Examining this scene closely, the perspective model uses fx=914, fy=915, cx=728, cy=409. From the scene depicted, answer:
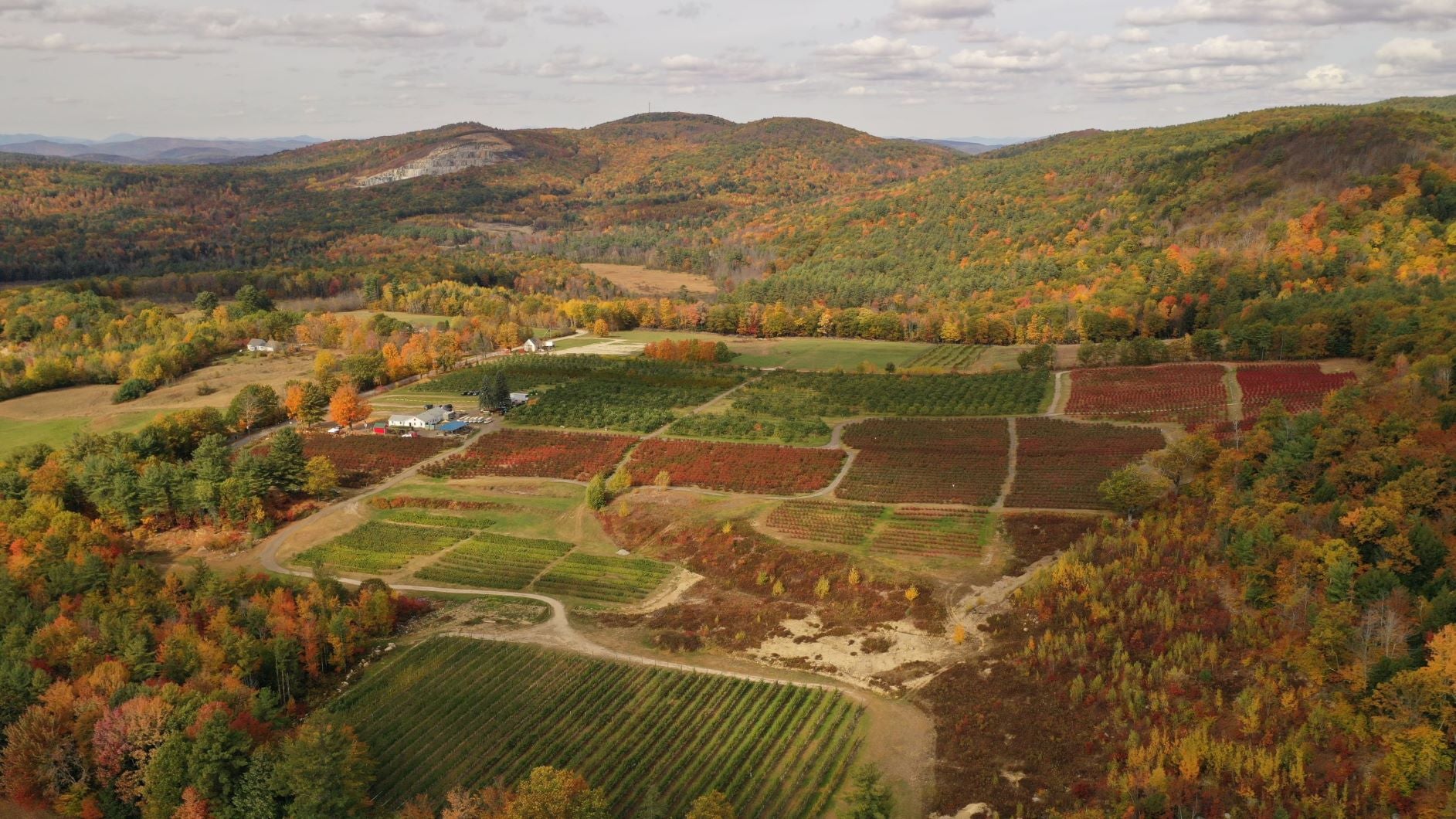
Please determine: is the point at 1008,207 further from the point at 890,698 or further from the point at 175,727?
the point at 175,727

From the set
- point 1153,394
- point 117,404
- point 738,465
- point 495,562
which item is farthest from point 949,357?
point 117,404

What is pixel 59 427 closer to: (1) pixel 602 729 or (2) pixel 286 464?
(2) pixel 286 464

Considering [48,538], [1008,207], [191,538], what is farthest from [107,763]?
[1008,207]

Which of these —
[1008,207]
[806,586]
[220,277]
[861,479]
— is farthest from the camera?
[1008,207]

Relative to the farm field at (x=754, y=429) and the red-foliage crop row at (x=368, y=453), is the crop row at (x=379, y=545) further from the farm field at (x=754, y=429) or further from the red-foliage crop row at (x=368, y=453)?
the farm field at (x=754, y=429)

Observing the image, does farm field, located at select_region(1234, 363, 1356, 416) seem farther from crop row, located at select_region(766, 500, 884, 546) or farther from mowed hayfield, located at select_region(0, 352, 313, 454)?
mowed hayfield, located at select_region(0, 352, 313, 454)

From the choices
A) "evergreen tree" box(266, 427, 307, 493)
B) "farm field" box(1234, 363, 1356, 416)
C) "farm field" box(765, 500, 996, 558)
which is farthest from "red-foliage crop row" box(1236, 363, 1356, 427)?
"evergreen tree" box(266, 427, 307, 493)
